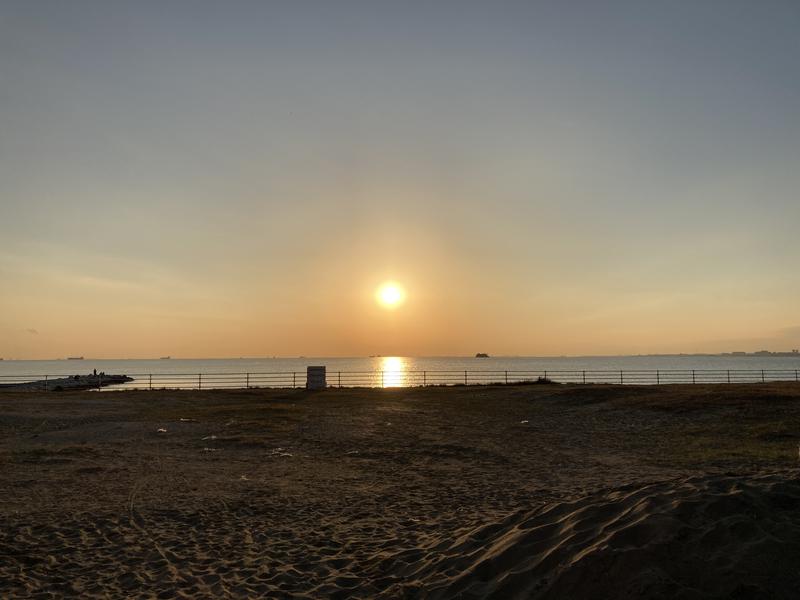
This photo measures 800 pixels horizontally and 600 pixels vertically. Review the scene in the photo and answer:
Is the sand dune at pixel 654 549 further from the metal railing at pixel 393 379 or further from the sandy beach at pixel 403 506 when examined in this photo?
the metal railing at pixel 393 379

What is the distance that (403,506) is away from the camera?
991cm

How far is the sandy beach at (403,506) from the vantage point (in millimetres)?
5543

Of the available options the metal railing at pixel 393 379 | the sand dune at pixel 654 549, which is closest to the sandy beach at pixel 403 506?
the sand dune at pixel 654 549

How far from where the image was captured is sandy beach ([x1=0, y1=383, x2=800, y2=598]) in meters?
5.54

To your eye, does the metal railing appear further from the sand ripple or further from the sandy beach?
the sand ripple

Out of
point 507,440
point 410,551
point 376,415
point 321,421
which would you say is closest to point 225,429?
point 321,421

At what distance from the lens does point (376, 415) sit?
23.2 meters

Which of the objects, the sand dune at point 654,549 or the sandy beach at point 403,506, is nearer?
the sand dune at point 654,549

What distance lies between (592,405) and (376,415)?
31.7 feet

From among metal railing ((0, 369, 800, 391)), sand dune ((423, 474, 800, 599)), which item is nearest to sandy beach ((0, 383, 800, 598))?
sand dune ((423, 474, 800, 599))

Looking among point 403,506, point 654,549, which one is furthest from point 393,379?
point 654,549

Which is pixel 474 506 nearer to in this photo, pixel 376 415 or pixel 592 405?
pixel 376 415

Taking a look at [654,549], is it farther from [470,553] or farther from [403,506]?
[403,506]

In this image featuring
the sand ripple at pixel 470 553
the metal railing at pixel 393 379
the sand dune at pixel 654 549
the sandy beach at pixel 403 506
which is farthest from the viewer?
the metal railing at pixel 393 379
